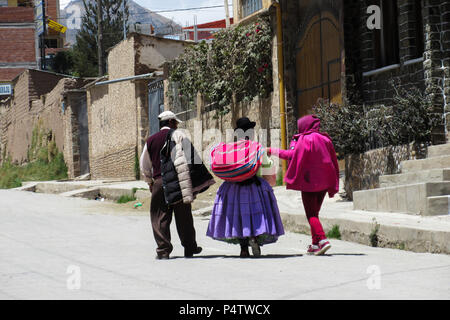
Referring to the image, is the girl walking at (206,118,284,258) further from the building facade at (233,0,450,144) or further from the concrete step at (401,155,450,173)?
the building facade at (233,0,450,144)

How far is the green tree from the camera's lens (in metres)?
51.5

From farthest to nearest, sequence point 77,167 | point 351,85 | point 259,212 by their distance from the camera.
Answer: point 77,167, point 351,85, point 259,212

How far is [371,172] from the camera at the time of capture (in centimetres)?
1188

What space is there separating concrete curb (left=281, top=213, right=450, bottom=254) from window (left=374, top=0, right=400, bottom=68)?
14.7 ft

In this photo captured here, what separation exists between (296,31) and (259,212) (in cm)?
926

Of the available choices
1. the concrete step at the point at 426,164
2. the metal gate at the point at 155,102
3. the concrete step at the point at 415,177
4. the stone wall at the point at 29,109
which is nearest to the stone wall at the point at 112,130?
the metal gate at the point at 155,102

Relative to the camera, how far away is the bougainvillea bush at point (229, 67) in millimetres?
16891

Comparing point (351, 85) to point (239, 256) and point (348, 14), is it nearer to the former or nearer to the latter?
point (348, 14)

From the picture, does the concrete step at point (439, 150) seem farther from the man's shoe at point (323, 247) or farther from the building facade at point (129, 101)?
the building facade at point (129, 101)

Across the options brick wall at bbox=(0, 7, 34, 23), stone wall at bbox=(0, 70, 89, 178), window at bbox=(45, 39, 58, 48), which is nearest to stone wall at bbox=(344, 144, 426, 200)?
stone wall at bbox=(0, 70, 89, 178)

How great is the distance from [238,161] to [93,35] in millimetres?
47162

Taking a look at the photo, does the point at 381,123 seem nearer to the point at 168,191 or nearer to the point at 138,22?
the point at 168,191

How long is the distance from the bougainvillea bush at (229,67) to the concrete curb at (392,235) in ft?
23.2

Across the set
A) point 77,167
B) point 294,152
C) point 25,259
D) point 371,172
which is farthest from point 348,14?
point 77,167
